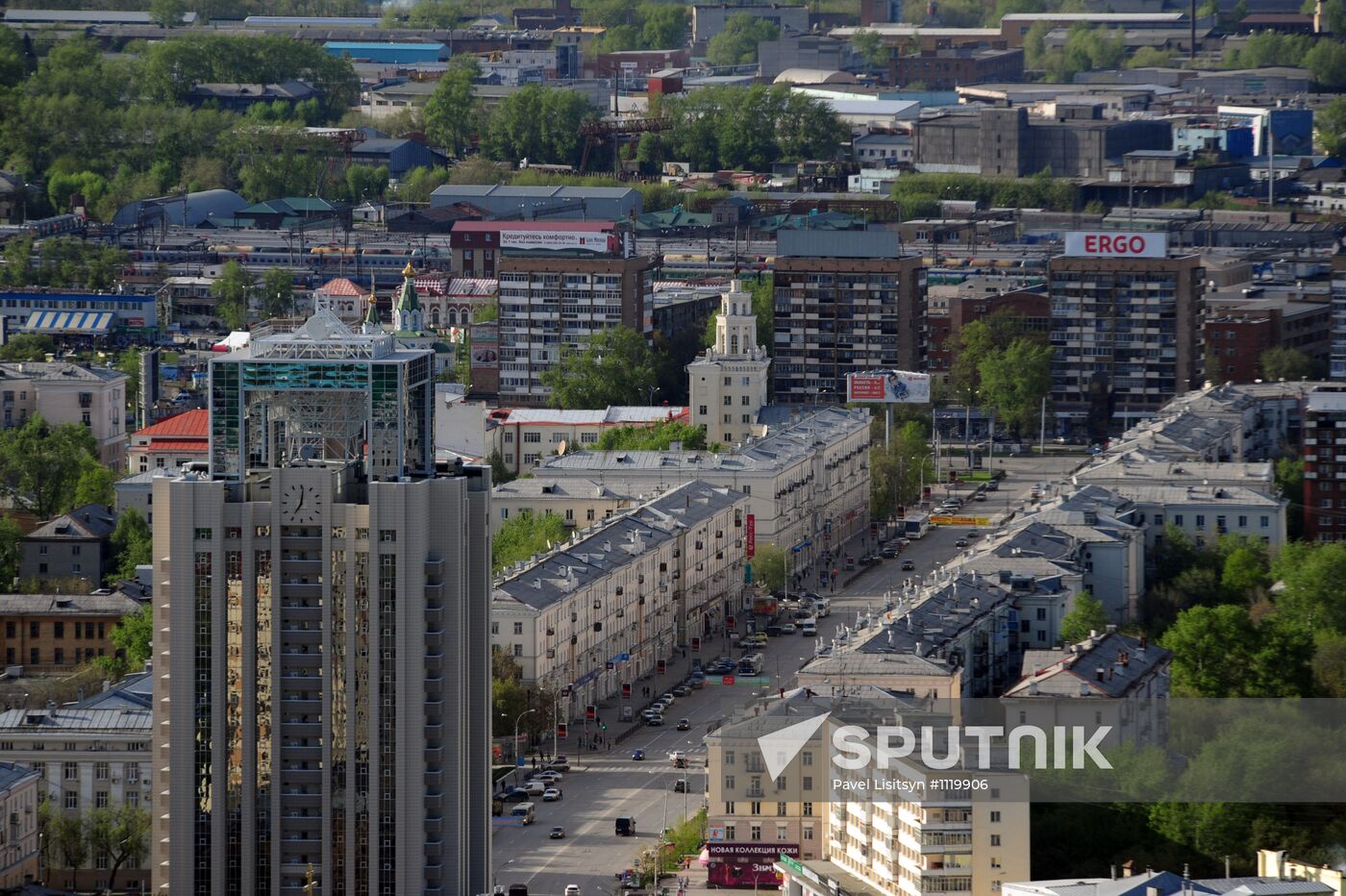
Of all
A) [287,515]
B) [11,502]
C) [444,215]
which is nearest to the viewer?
[287,515]

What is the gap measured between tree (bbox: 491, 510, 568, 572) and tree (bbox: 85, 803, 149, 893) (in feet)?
52.5

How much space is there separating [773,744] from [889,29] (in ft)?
470

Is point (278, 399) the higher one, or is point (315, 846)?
point (278, 399)

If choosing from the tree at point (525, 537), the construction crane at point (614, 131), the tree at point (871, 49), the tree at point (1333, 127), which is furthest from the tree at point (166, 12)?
the tree at point (525, 537)

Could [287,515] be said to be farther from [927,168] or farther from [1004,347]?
[927,168]

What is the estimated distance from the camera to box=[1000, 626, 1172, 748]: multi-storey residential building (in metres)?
48.5

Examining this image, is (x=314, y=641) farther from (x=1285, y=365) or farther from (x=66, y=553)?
(x=1285, y=365)

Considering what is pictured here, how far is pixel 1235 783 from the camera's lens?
4528cm

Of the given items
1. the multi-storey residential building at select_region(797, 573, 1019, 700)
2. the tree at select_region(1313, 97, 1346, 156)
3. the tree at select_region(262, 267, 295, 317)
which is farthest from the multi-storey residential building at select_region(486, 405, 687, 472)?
the tree at select_region(1313, 97, 1346, 156)

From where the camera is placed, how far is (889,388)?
8200cm

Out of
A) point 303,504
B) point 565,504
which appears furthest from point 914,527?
point 303,504

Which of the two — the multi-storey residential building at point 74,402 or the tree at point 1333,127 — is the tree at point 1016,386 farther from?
the tree at point 1333,127

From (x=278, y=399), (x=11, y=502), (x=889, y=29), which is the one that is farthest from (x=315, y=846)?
(x=889, y=29)

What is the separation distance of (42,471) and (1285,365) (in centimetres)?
3157
